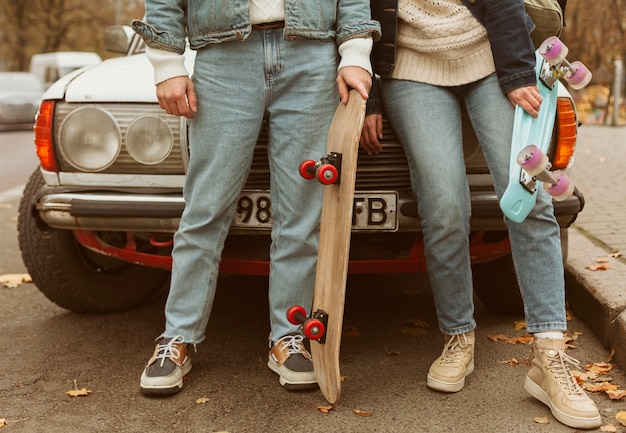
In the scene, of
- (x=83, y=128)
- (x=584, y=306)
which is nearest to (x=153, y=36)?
(x=83, y=128)

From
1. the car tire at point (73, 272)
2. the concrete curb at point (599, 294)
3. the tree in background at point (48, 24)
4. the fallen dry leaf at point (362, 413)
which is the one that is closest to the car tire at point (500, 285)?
the concrete curb at point (599, 294)

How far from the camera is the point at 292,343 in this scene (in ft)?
10.1

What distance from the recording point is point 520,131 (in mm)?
2803

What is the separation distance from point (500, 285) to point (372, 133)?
1175 millimetres

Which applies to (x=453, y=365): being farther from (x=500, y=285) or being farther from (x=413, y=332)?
(x=500, y=285)

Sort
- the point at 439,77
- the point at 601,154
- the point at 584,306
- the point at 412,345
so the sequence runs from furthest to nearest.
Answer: the point at 601,154 < the point at 584,306 < the point at 412,345 < the point at 439,77

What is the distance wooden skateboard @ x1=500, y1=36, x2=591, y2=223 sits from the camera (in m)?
2.70

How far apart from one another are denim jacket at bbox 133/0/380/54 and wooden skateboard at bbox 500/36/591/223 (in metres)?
0.58

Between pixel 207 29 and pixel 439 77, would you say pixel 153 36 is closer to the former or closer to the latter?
pixel 207 29

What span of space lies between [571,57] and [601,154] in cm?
1413

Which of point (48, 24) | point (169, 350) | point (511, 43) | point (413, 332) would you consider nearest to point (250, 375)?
point (169, 350)

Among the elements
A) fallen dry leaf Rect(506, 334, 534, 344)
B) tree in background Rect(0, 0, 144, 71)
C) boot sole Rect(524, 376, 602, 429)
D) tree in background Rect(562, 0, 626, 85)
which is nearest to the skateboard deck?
boot sole Rect(524, 376, 602, 429)

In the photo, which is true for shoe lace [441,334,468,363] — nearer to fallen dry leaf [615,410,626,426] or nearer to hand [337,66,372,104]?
fallen dry leaf [615,410,626,426]

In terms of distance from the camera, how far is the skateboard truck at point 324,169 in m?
2.61
